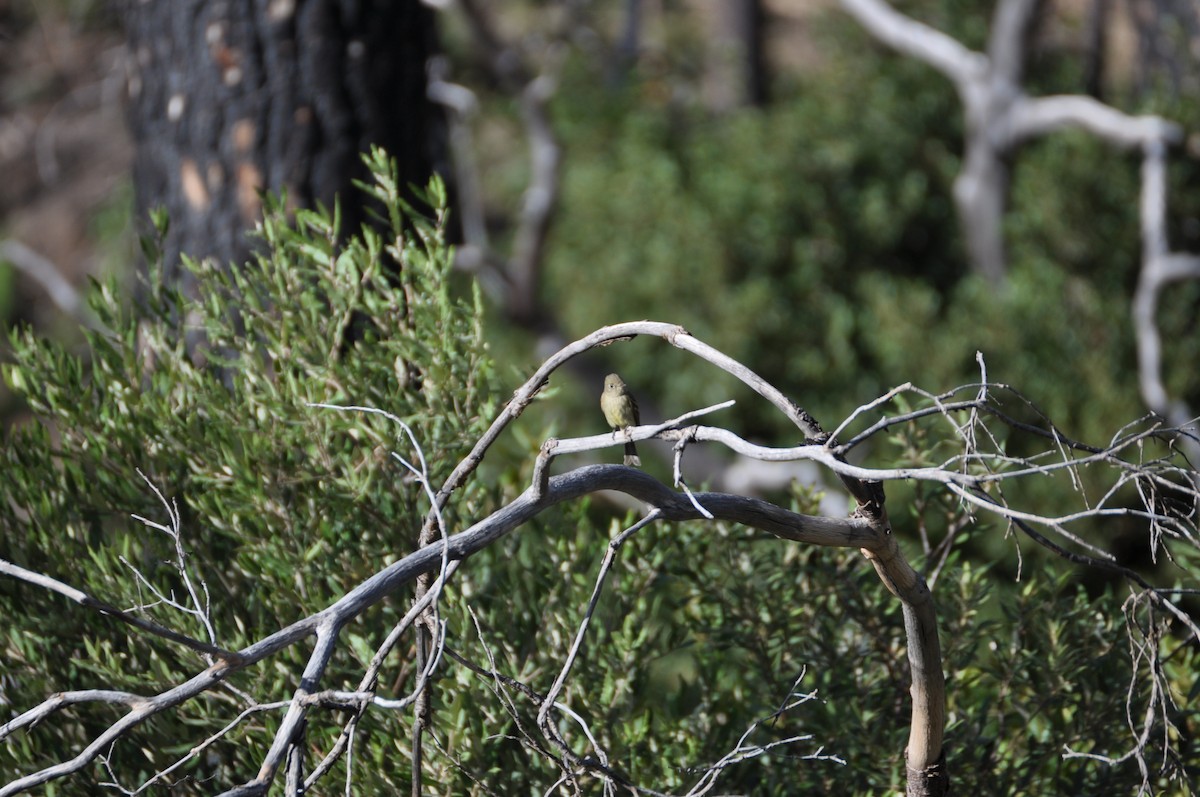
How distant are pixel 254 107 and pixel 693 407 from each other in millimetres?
5047

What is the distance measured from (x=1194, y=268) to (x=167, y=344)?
18.9ft

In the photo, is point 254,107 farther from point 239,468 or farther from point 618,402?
point 618,402

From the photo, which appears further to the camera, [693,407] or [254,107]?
[693,407]

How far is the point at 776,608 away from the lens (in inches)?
105

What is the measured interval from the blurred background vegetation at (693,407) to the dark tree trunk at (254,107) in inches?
25.7

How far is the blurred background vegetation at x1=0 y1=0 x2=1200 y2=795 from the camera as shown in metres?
2.49

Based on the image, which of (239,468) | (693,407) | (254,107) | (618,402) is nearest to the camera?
(239,468)

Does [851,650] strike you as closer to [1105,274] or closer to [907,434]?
[907,434]

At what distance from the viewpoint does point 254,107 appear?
364cm

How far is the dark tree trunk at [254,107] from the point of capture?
143 inches

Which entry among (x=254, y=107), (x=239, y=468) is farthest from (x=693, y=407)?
(x=239, y=468)

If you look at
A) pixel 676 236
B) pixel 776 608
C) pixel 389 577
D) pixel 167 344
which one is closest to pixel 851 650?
pixel 776 608

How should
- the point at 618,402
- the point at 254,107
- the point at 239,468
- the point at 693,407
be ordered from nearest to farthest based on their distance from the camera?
the point at 239,468
the point at 618,402
the point at 254,107
the point at 693,407

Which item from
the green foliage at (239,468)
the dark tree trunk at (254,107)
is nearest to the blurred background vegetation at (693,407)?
the green foliage at (239,468)
